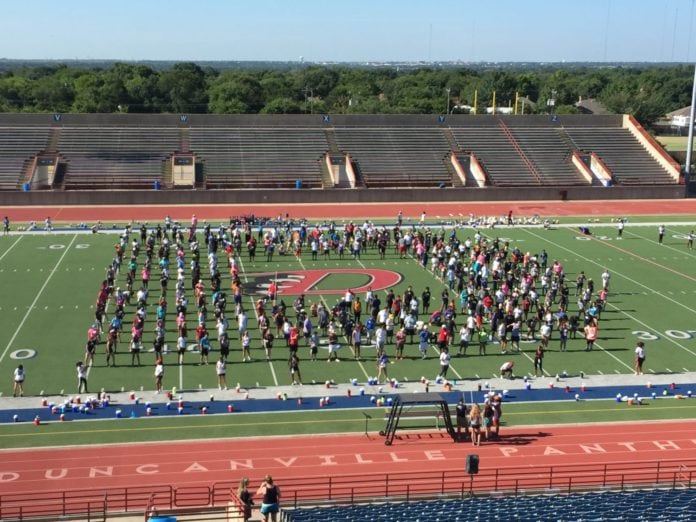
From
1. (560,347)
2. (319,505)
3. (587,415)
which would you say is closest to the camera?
(319,505)

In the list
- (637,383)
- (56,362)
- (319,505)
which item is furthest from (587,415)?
(56,362)

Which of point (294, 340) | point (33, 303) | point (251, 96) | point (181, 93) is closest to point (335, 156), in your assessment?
point (33, 303)

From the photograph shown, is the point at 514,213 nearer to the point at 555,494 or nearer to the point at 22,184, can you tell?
the point at 22,184

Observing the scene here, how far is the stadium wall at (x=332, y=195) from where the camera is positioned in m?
53.2

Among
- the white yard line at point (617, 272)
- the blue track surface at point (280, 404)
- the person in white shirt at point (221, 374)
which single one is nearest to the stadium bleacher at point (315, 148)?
the white yard line at point (617, 272)

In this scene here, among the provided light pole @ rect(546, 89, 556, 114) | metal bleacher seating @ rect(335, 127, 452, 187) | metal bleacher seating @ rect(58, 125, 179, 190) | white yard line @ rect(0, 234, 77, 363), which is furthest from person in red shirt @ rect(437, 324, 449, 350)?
light pole @ rect(546, 89, 556, 114)

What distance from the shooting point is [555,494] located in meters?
17.1

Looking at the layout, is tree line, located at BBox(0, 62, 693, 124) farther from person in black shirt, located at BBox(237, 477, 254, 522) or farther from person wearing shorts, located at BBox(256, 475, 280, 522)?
person in black shirt, located at BBox(237, 477, 254, 522)

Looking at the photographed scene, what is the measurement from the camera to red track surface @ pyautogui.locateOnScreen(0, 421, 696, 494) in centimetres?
1875

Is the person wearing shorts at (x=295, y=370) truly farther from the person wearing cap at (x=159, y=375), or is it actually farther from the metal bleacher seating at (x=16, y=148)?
the metal bleacher seating at (x=16, y=148)

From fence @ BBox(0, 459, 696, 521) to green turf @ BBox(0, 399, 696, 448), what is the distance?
8.89 feet

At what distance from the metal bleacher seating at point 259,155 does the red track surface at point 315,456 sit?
38634mm

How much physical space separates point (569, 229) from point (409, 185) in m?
14.5

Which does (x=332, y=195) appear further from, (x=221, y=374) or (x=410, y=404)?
(x=410, y=404)
